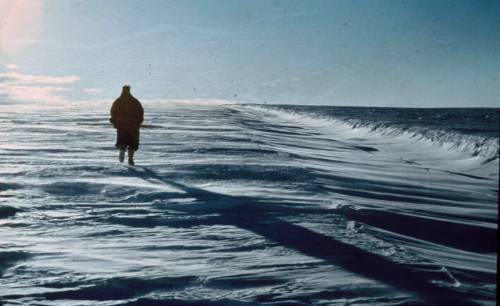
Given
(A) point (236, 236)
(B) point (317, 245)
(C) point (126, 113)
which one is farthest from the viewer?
(C) point (126, 113)

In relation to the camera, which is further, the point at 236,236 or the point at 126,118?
the point at 126,118

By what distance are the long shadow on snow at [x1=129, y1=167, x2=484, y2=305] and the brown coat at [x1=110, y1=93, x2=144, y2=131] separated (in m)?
3.79

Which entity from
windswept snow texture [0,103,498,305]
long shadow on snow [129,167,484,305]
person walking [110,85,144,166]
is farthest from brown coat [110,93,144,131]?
long shadow on snow [129,167,484,305]

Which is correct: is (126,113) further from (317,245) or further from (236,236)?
(317,245)

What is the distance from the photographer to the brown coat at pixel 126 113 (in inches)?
443

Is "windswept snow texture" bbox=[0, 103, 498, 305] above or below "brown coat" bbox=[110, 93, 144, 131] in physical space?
below

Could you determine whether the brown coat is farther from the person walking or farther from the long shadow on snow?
the long shadow on snow

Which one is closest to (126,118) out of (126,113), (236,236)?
(126,113)

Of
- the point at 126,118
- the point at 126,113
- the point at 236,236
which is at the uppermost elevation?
the point at 126,113

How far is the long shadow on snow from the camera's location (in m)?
4.17

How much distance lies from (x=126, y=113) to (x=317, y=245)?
704cm

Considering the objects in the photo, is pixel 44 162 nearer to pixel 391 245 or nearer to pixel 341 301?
pixel 391 245

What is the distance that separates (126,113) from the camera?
11250 mm

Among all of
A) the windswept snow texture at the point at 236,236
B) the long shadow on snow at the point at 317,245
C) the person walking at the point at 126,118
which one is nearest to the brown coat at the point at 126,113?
the person walking at the point at 126,118
